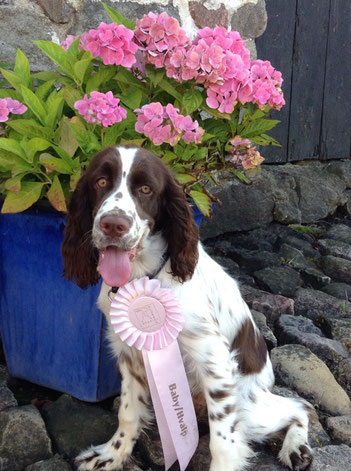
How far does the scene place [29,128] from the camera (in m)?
2.26

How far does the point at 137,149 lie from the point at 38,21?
1326 mm

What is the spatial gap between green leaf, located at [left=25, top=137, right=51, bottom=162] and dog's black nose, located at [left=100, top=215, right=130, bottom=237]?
22.0 inches

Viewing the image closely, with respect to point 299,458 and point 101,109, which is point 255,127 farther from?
point 299,458

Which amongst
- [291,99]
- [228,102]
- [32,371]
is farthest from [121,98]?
[291,99]

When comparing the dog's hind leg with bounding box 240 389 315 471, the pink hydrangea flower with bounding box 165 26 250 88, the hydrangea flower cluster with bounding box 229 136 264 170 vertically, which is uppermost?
the pink hydrangea flower with bounding box 165 26 250 88

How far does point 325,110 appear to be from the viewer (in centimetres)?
534

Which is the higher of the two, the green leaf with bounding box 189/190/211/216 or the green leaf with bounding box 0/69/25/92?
the green leaf with bounding box 0/69/25/92

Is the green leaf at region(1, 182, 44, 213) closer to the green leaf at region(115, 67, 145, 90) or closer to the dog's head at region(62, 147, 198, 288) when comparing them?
the dog's head at region(62, 147, 198, 288)

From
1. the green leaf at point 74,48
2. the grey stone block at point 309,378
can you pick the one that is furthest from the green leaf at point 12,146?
the grey stone block at point 309,378

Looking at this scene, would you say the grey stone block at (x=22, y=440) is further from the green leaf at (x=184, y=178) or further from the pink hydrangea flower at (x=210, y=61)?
the pink hydrangea flower at (x=210, y=61)

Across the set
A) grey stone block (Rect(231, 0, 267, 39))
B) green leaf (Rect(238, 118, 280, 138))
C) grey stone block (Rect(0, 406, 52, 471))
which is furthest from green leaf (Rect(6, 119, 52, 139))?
grey stone block (Rect(231, 0, 267, 39))

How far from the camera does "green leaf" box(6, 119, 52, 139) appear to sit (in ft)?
7.36

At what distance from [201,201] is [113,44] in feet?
2.25

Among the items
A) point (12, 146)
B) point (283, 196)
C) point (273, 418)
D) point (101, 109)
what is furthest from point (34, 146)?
point (283, 196)
